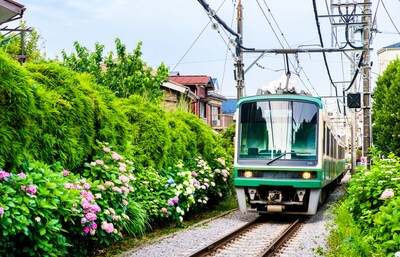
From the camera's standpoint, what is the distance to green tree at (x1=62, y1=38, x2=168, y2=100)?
2481 cm

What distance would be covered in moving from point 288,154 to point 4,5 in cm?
736

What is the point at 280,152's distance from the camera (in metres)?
14.6

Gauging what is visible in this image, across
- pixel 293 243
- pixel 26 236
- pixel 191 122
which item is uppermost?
pixel 191 122

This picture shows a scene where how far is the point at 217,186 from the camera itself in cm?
1747

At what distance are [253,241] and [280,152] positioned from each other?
359cm

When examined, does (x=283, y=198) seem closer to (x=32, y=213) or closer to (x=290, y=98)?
(x=290, y=98)

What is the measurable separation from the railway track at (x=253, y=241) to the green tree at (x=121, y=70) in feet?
36.3

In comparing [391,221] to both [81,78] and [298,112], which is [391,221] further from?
[298,112]

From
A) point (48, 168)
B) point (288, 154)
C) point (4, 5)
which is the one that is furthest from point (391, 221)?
point (4, 5)

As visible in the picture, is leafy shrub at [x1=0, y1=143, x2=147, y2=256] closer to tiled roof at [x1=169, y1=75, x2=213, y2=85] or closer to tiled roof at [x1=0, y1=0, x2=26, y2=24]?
tiled roof at [x1=0, y1=0, x2=26, y2=24]

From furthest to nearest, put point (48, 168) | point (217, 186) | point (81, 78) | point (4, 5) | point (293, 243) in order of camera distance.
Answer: point (217, 186)
point (4, 5)
point (293, 243)
point (81, 78)
point (48, 168)

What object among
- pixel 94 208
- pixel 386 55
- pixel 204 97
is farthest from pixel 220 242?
pixel 386 55

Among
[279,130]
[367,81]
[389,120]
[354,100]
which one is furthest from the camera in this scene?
[389,120]

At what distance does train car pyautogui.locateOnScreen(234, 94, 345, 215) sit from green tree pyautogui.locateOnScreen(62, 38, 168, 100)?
9.64 m
